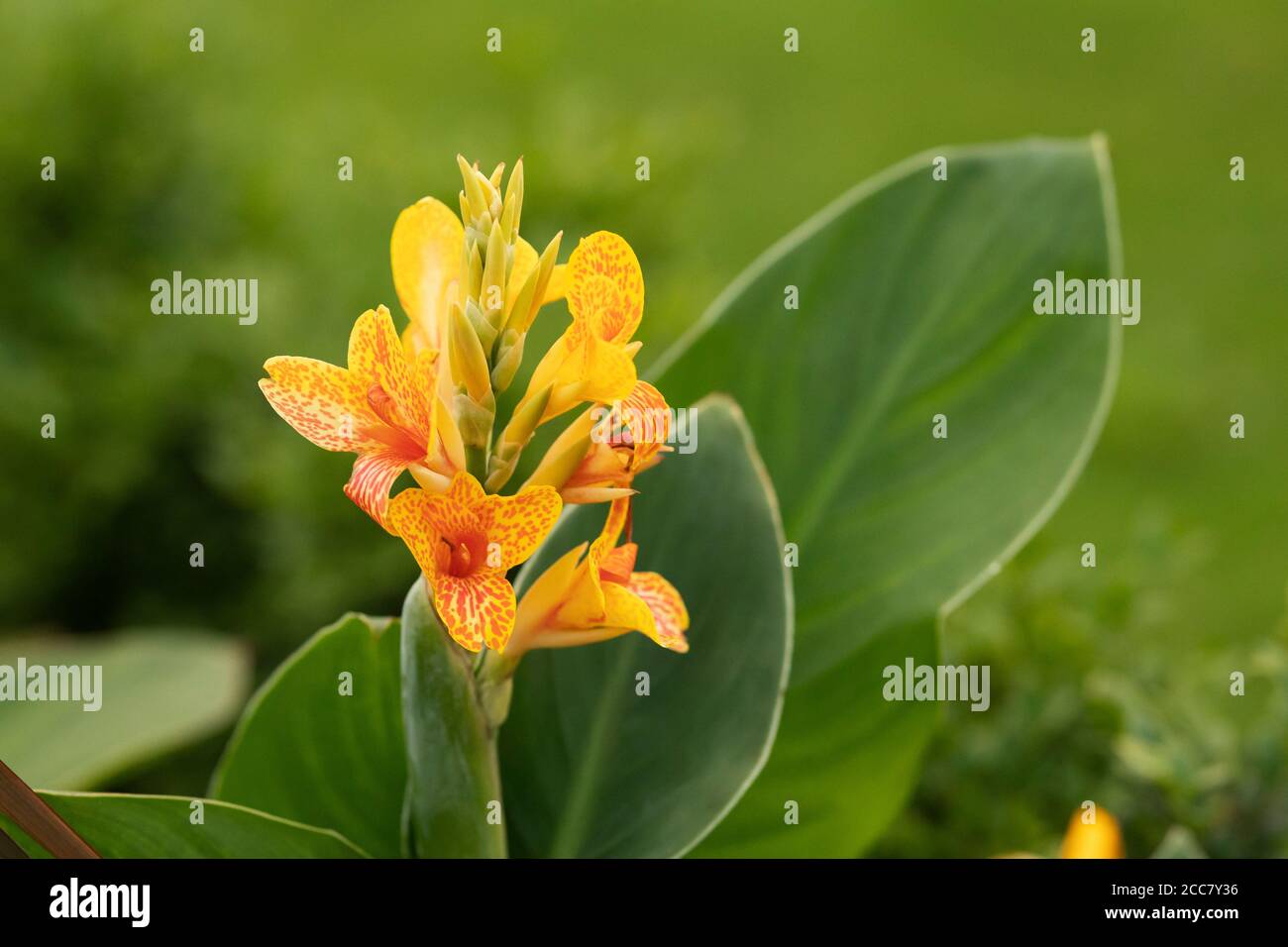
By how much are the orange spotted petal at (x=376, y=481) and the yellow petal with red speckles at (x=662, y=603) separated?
0.36ft

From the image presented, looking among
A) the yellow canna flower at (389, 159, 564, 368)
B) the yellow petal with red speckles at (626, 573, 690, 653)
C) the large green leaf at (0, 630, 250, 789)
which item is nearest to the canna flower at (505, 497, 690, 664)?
the yellow petal with red speckles at (626, 573, 690, 653)

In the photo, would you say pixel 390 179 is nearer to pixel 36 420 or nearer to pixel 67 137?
pixel 67 137

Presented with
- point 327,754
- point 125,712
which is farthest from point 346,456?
point 327,754

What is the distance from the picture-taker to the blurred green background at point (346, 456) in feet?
2.97

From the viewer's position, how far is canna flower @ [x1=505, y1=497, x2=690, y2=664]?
1.65 feet

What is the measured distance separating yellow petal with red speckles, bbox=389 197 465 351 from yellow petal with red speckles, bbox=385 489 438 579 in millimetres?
96

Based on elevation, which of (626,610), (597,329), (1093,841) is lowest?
(1093,841)

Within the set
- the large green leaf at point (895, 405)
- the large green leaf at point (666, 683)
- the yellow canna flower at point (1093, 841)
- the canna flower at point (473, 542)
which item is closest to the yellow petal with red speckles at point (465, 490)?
the canna flower at point (473, 542)

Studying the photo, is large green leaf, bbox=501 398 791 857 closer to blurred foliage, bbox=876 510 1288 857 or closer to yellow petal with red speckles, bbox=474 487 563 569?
yellow petal with red speckles, bbox=474 487 563 569

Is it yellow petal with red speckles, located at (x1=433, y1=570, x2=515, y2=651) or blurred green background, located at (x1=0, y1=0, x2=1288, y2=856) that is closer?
yellow petal with red speckles, located at (x1=433, y1=570, x2=515, y2=651)

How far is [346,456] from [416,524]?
0.74 m

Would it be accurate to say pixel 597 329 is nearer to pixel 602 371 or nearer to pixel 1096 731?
pixel 602 371

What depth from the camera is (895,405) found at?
73 centimetres

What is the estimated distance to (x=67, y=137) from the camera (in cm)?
125
